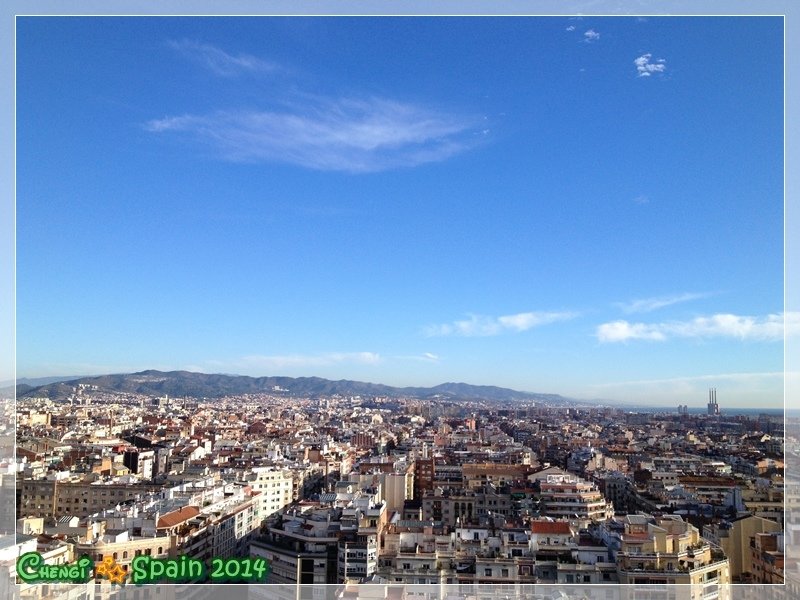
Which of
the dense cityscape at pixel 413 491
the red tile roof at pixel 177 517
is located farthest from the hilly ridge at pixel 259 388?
the red tile roof at pixel 177 517

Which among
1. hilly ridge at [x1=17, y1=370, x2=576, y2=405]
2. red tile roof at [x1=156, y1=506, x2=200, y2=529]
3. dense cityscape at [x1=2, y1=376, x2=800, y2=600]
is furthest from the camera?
hilly ridge at [x1=17, y1=370, x2=576, y2=405]

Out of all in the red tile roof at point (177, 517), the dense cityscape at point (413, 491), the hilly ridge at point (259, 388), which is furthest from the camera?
the hilly ridge at point (259, 388)

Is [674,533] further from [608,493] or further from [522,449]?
[522,449]

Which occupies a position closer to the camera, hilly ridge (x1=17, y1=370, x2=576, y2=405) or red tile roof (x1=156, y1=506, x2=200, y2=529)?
red tile roof (x1=156, y1=506, x2=200, y2=529)

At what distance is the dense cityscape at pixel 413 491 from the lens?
12.5 ft

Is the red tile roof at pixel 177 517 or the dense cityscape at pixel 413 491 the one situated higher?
the red tile roof at pixel 177 517

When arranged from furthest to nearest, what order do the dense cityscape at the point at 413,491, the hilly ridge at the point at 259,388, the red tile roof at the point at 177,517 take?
the hilly ridge at the point at 259,388
the red tile roof at the point at 177,517
the dense cityscape at the point at 413,491

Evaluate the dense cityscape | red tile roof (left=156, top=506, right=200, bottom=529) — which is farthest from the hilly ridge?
red tile roof (left=156, top=506, right=200, bottom=529)

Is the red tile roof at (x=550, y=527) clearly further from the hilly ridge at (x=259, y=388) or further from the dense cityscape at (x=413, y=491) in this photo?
the hilly ridge at (x=259, y=388)

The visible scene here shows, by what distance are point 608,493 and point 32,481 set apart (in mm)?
6042

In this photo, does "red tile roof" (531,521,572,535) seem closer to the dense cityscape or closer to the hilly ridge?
the dense cityscape

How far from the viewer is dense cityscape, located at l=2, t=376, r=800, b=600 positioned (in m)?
3.82

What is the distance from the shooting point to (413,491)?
744cm

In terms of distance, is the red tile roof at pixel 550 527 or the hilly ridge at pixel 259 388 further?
the hilly ridge at pixel 259 388
